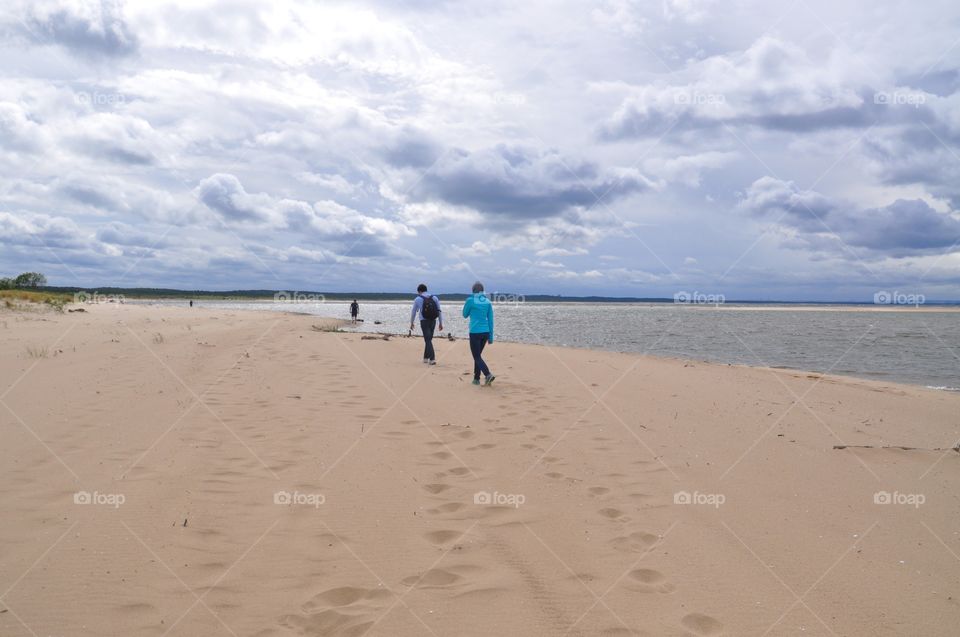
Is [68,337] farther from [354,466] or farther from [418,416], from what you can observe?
[354,466]

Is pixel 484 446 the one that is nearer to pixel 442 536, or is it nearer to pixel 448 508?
pixel 448 508

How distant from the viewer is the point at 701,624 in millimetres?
3549

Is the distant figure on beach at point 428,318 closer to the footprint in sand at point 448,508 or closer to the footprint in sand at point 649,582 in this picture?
the footprint in sand at point 448,508

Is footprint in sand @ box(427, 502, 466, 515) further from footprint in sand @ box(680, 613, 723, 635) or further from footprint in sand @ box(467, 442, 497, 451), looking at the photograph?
footprint in sand @ box(680, 613, 723, 635)

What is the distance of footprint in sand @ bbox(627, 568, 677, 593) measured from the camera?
3941 millimetres

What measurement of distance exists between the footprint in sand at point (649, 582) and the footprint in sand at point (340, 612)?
1676 mm

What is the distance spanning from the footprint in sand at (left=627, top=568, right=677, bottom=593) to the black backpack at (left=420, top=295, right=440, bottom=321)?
40.1 feet

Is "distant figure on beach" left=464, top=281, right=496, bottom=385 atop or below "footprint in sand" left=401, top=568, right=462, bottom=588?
atop

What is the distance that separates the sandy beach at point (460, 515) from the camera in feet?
12.0

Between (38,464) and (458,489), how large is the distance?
433cm

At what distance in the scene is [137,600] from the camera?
3.64m

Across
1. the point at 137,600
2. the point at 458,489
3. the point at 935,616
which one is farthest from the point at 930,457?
the point at 137,600

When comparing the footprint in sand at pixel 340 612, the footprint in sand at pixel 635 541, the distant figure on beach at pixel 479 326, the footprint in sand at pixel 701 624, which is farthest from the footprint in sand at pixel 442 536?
the distant figure on beach at pixel 479 326

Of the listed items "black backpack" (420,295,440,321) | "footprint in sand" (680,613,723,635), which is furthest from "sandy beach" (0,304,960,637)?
"black backpack" (420,295,440,321)
